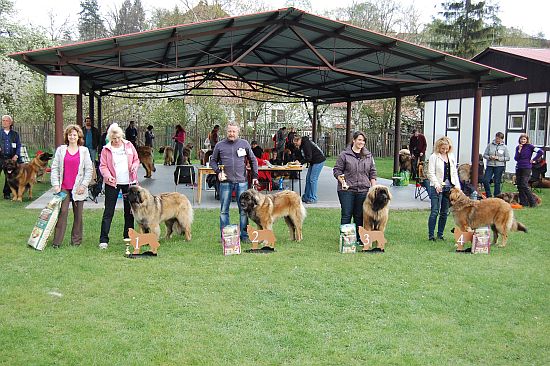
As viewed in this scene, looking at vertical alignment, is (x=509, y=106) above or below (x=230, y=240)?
above

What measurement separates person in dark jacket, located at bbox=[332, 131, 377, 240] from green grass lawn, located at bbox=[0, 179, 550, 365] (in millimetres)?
857

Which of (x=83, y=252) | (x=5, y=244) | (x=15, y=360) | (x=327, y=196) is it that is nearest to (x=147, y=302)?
(x=15, y=360)

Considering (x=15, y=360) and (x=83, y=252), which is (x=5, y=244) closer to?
(x=83, y=252)

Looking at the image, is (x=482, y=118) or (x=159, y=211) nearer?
(x=159, y=211)

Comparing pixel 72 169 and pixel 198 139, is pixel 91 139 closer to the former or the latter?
pixel 72 169

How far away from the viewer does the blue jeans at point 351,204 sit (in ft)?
24.8

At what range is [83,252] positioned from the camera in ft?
23.5

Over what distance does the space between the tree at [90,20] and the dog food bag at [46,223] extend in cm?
5232

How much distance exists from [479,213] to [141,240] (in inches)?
188

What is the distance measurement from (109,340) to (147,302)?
3.16 feet

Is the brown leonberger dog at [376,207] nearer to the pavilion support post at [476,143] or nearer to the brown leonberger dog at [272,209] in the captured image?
the brown leonberger dog at [272,209]

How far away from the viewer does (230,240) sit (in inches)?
280

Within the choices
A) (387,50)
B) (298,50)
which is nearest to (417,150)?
(298,50)

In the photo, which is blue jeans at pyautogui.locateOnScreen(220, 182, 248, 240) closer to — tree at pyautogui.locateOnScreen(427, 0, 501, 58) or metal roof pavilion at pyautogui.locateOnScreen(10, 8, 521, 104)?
metal roof pavilion at pyautogui.locateOnScreen(10, 8, 521, 104)
